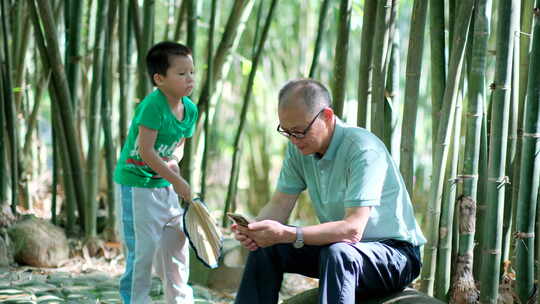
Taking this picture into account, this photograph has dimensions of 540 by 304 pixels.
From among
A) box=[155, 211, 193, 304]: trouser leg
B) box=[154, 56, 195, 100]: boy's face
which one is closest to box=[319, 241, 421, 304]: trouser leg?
box=[155, 211, 193, 304]: trouser leg

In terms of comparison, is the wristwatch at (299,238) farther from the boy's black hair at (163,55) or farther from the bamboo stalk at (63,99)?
the bamboo stalk at (63,99)

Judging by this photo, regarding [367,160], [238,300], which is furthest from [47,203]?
[367,160]

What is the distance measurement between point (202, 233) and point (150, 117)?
487 mm

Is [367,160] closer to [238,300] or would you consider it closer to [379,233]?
[379,233]

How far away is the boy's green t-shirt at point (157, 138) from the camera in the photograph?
→ 2701 mm

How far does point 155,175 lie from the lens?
278cm

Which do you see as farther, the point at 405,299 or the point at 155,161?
the point at 155,161

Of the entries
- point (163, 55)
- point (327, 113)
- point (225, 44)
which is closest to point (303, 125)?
point (327, 113)

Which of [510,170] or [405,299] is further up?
[510,170]

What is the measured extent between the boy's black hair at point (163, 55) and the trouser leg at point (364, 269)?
1.08m

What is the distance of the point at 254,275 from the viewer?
2.25 metres

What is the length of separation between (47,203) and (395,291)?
3.51 meters

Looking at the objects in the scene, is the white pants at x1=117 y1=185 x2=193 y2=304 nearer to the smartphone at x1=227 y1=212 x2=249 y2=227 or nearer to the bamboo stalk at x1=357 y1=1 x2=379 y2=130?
the smartphone at x1=227 y1=212 x2=249 y2=227

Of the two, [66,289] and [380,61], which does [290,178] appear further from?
[66,289]
